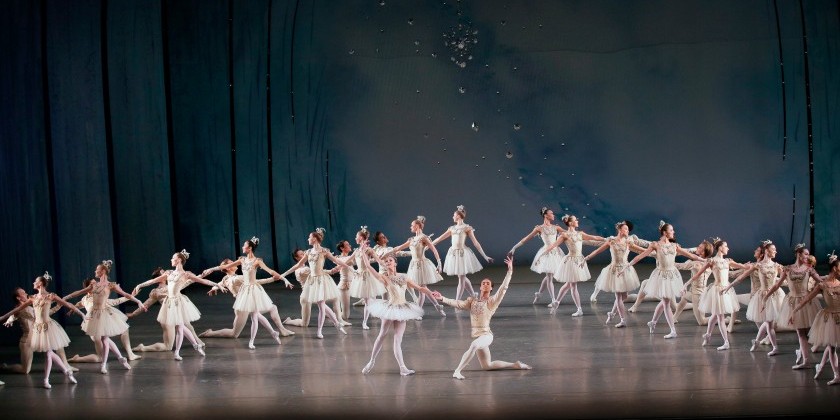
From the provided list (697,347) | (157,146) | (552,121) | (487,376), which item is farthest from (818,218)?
(157,146)

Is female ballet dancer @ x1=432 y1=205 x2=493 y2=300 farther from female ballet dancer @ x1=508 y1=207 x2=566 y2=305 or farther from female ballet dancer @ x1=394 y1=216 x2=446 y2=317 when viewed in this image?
female ballet dancer @ x1=508 y1=207 x2=566 y2=305

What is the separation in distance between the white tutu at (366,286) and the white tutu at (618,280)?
219 centimetres

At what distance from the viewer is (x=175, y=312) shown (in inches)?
385

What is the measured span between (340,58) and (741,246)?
19.4ft

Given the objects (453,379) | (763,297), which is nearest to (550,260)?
(763,297)

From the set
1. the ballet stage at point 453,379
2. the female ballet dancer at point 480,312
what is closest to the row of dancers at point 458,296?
the female ballet dancer at point 480,312

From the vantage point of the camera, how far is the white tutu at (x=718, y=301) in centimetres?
931

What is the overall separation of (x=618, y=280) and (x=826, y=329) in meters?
2.86

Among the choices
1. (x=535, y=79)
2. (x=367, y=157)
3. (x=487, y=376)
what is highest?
(x=535, y=79)

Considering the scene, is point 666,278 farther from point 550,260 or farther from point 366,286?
point 366,286

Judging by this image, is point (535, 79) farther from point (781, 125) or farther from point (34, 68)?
point (34, 68)

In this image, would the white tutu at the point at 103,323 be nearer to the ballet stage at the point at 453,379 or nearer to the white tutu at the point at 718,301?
the ballet stage at the point at 453,379

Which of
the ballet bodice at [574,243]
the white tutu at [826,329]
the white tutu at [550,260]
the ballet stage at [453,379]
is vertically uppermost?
the ballet bodice at [574,243]

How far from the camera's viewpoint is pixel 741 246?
14.5 metres
